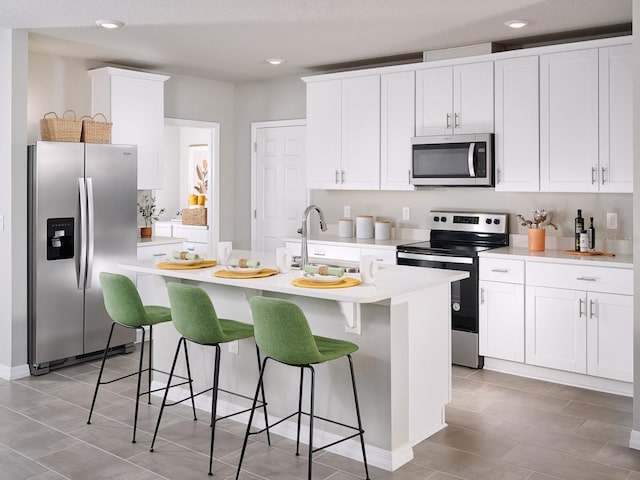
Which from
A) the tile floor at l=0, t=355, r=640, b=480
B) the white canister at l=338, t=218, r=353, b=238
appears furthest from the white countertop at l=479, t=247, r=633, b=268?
the white canister at l=338, t=218, r=353, b=238

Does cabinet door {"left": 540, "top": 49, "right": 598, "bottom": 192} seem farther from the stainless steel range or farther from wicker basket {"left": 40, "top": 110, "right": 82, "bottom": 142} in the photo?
wicker basket {"left": 40, "top": 110, "right": 82, "bottom": 142}

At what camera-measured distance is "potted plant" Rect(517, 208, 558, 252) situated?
16.0ft

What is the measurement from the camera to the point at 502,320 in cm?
477

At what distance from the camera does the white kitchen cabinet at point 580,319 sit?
4.25 m

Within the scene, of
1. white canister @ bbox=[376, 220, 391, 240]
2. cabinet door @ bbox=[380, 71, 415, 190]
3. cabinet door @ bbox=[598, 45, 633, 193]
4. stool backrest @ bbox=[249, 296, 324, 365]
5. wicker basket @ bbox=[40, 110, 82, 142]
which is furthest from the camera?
white canister @ bbox=[376, 220, 391, 240]

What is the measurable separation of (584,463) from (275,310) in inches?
69.1

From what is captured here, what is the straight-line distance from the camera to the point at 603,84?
4.51 m

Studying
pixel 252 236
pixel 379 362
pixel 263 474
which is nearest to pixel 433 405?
pixel 379 362

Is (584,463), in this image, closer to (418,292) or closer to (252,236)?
(418,292)

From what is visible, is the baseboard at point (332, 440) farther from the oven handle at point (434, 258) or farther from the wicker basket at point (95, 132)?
the wicker basket at point (95, 132)

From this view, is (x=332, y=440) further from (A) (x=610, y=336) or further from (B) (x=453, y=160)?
(B) (x=453, y=160)

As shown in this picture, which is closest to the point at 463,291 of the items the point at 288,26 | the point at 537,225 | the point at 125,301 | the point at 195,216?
the point at 537,225

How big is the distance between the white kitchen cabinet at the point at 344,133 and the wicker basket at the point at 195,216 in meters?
1.72

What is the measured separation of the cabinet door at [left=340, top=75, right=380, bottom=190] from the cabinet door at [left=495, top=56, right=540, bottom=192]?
3.59ft
